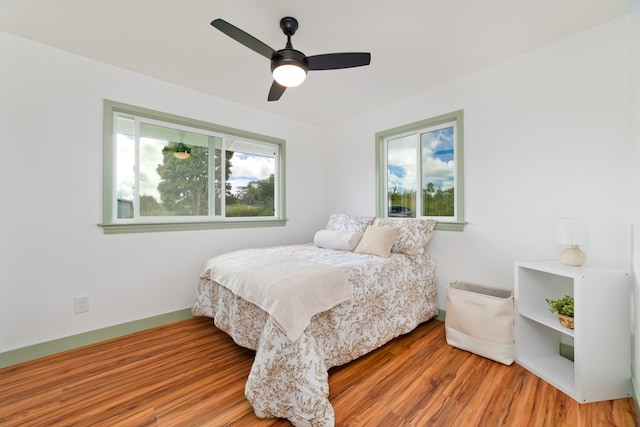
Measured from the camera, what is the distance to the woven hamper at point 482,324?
6.22 ft

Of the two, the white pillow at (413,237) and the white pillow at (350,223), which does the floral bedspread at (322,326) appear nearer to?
the white pillow at (413,237)

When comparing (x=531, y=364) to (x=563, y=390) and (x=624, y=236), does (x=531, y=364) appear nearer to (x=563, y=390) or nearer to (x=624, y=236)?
(x=563, y=390)

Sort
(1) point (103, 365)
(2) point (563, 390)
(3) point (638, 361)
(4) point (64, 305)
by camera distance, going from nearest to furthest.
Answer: (3) point (638, 361) < (2) point (563, 390) < (1) point (103, 365) < (4) point (64, 305)

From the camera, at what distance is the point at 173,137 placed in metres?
2.80

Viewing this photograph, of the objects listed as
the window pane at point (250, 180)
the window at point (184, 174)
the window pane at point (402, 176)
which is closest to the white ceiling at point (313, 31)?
the window at point (184, 174)

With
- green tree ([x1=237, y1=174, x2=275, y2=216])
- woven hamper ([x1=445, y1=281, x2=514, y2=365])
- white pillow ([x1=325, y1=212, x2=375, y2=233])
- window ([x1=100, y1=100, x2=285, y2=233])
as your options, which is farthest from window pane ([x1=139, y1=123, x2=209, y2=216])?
woven hamper ([x1=445, y1=281, x2=514, y2=365])

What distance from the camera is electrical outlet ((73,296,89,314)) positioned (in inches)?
85.7

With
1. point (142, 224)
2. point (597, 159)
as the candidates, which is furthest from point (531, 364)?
point (142, 224)

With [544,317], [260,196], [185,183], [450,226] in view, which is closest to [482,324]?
[544,317]

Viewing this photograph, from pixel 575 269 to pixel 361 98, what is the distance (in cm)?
243

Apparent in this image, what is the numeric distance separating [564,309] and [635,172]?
3.01 ft

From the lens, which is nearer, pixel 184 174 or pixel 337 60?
pixel 337 60

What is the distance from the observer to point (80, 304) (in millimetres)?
2197

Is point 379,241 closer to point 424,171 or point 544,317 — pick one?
point 424,171
